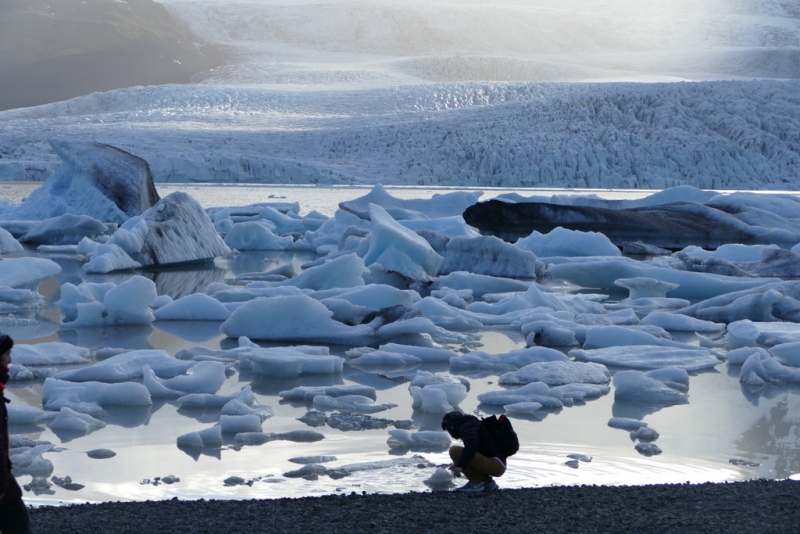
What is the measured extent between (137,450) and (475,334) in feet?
7.91

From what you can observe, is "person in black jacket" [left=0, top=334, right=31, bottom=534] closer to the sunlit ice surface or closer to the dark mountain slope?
the sunlit ice surface

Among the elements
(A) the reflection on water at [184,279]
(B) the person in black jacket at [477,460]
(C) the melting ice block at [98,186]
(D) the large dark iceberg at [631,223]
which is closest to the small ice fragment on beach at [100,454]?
(B) the person in black jacket at [477,460]

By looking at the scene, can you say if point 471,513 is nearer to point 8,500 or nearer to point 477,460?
point 477,460

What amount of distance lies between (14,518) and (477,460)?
40.6 inches

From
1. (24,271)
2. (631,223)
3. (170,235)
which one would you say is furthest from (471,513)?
(631,223)

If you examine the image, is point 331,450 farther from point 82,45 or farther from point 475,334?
point 82,45

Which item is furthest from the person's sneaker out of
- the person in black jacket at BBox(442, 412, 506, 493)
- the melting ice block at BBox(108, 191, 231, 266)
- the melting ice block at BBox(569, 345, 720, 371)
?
the melting ice block at BBox(108, 191, 231, 266)

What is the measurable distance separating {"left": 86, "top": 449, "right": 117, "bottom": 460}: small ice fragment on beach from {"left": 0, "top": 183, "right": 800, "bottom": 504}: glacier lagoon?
0.02 meters

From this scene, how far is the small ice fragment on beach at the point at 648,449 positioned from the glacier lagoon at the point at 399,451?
22 mm

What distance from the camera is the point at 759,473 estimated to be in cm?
236

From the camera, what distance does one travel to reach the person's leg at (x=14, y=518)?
159cm

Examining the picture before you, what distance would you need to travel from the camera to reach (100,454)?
245cm

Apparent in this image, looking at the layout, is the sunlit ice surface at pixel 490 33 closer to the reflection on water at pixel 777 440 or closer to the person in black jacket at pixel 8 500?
the reflection on water at pixel 777 440

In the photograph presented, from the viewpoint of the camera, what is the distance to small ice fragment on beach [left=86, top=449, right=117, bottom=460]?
244 cm
